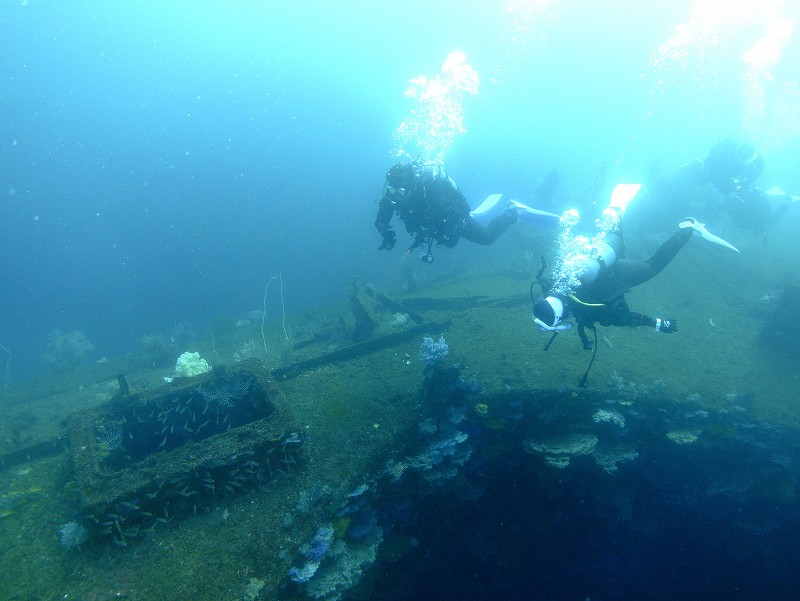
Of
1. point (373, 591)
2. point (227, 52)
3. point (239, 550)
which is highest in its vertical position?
point (227, 52)

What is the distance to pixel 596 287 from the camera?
642 centimetres

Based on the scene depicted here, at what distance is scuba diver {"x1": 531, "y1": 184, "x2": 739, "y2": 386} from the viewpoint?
548 cm

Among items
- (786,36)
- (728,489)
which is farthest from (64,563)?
(786,36)

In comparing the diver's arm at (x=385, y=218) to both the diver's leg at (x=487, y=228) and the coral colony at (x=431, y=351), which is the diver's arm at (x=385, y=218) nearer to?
the diver's leg at (x=487, y=228)

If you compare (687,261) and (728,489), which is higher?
(687,261)

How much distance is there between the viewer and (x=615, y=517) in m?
4.13

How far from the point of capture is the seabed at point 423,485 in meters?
3.65

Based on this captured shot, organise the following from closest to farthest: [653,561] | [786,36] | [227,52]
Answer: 1. [653,561]
2. [786,36]
3. [227,52]

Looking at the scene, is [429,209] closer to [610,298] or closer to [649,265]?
[610,298]

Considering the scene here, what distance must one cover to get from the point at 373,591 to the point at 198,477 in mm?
2405

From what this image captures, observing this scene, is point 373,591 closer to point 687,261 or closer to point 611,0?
point 687,261

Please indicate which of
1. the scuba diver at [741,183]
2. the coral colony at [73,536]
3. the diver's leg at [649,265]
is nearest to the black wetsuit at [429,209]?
the diver's leg at [649,265]

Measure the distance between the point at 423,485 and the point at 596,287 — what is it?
4.45 m

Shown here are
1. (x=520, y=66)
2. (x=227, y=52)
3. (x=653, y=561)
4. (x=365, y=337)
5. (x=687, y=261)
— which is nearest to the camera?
(x=653, y=561)
